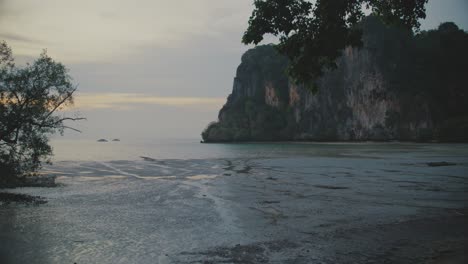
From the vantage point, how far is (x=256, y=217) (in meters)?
16.1

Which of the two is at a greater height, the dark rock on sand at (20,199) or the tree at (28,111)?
the tree at (28,111)

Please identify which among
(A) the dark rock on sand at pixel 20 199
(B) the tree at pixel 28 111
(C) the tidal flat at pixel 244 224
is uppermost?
(B) the tree at pixel 28 111

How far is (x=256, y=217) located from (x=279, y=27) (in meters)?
7.87

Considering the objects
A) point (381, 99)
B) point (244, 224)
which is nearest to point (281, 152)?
point (244, 224)

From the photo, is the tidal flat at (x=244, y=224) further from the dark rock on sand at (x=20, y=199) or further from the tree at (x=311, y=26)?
the tree at (x=311, y=26)

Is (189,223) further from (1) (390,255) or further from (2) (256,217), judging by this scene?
(1) (390,255)

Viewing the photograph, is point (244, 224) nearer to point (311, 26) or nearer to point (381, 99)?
point (311, 26)

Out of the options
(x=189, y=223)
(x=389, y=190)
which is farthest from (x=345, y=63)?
(x=189, y=223)

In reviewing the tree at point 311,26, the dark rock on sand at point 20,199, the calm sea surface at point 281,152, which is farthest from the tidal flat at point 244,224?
the calm sea surface at point 281,152

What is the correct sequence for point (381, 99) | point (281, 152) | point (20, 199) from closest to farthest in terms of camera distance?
1. point (20, 199)
2. point (281, 152)
3. point (381, 99)

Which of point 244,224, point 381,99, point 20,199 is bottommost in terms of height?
point 20,199

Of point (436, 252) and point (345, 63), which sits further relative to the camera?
point (345, 63)

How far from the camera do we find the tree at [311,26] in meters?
13.9

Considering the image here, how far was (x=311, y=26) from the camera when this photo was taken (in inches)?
556
